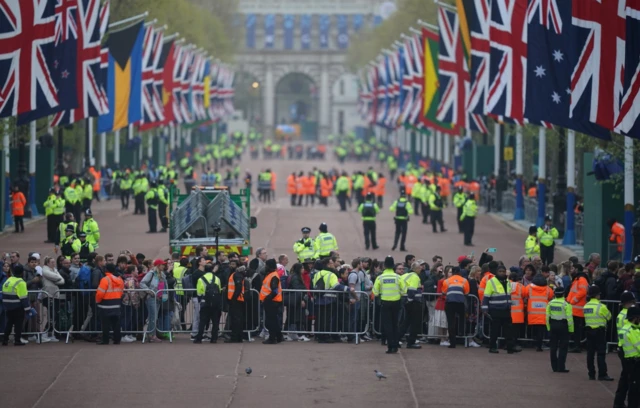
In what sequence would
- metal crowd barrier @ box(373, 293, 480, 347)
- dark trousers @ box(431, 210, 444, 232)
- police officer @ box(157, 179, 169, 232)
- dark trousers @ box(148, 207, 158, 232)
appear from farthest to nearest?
dark trousers @ box(431, 210, 444, 232)
police officer @ box(157, 179, 169, 232)
dark trousers @ box(148, 207, 158, 232)
metal crowd barrier @ box(373, 293, 480, 347)

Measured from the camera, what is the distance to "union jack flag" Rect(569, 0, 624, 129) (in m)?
23.8

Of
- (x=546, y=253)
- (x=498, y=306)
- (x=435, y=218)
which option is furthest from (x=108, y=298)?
(x=435, y=218)

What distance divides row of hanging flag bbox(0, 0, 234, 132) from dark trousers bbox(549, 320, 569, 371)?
1675 cm

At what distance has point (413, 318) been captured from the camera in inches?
878

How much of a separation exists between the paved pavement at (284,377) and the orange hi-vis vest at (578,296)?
84 centimetres

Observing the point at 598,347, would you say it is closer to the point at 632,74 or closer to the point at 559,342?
the point at 559,342

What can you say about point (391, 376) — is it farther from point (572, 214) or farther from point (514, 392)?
point (572, 214)

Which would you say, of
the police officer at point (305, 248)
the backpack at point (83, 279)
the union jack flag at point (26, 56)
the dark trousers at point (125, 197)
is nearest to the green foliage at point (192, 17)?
the dark trousers at point (125, 197)

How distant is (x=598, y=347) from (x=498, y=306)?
2587 millimetres

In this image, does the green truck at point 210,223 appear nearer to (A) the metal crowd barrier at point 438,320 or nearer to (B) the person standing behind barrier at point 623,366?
(A) the metal crowd barrier at point 438,320

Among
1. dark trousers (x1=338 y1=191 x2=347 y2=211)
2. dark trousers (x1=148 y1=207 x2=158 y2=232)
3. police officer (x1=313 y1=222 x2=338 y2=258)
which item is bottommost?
police officer (x1=313 y1=222 x2=338 y2=258)

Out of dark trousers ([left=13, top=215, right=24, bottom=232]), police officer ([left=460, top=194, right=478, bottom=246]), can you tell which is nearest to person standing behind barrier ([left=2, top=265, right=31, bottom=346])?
police officer ([left=460, top=194, right=478, bottom=246])

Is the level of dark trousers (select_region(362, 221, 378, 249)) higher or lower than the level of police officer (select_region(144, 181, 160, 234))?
lower

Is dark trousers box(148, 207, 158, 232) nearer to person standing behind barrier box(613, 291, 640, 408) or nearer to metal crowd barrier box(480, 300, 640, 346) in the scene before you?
metal crowd barrier box(480, 300, 640, 346)
